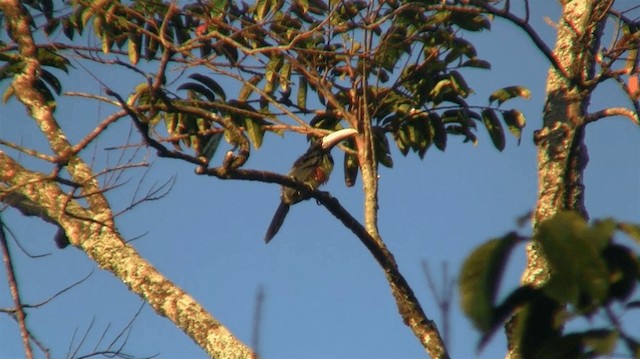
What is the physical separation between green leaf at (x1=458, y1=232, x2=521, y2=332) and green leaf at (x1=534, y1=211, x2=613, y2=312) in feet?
0.14

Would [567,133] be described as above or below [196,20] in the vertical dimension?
below

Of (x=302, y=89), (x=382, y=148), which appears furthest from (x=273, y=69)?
(x=382, y=148)

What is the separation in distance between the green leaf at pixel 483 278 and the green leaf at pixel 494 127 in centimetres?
224

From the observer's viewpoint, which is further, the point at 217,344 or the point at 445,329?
the point at 217,344

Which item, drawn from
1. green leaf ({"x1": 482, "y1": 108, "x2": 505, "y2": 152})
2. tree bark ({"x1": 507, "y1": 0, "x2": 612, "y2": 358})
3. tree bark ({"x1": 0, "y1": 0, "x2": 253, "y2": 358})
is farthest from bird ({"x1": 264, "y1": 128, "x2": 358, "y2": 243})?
tree bark ({"x1": 507, "y1": 0, "x2": 612, "y2": 358})

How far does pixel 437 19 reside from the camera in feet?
9.09

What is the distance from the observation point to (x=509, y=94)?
291cm

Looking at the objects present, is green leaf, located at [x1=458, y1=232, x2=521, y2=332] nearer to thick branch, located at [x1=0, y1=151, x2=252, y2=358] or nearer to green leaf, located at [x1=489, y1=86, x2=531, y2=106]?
thick branch, located at [x1=0, y1=151, x2=252, y2=358]

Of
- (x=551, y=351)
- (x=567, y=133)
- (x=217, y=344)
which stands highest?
(x=567, y=133)

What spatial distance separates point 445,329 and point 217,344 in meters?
1.25

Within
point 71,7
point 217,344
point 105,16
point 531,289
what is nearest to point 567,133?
point 217,344

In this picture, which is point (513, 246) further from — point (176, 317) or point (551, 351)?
point (176, 317)

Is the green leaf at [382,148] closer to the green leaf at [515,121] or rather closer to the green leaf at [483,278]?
the green leaf at [515,121]

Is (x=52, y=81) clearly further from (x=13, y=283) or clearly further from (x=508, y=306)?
(x=508, y=306)
